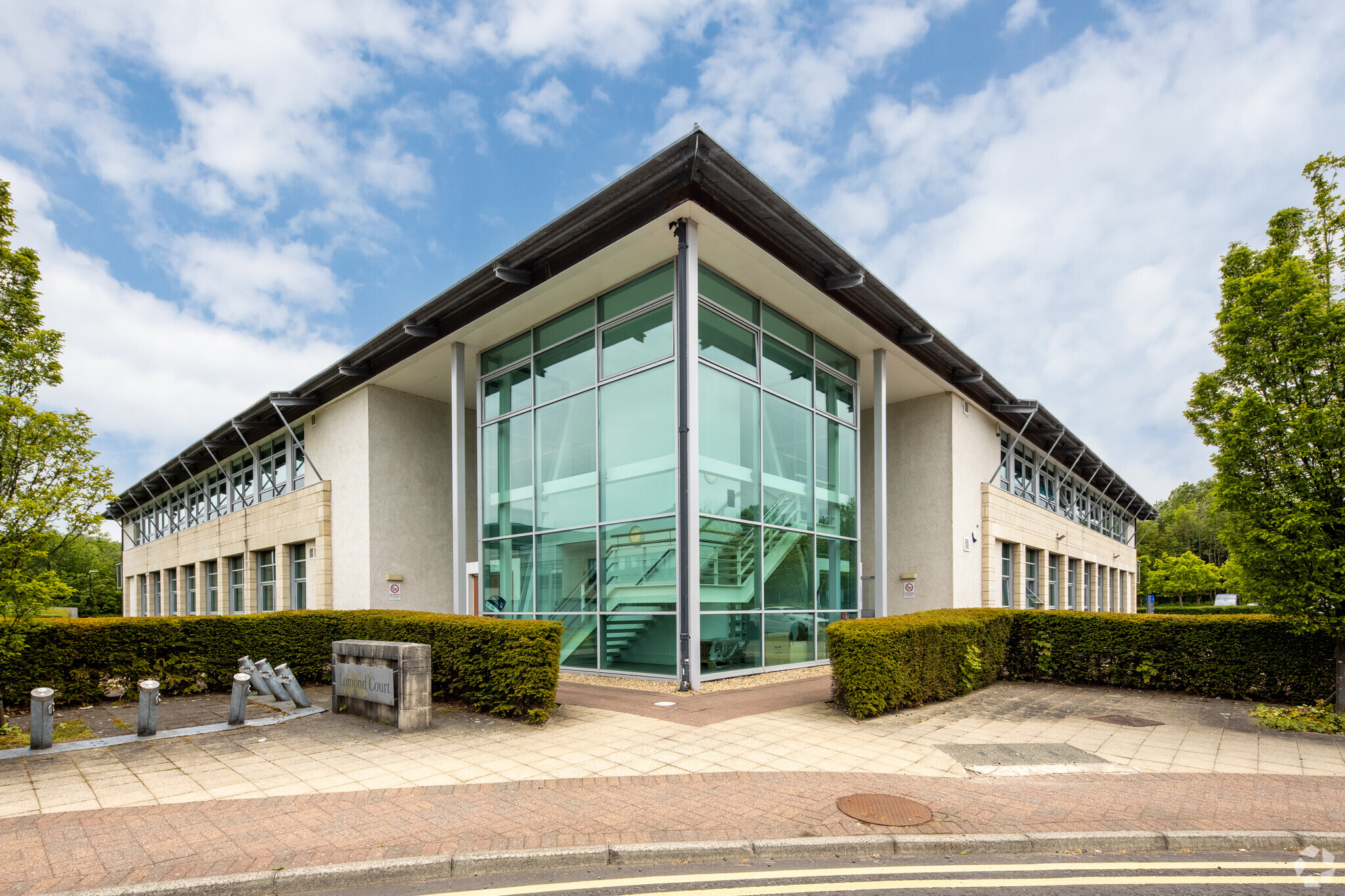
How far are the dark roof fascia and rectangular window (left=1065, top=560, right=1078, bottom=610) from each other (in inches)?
481

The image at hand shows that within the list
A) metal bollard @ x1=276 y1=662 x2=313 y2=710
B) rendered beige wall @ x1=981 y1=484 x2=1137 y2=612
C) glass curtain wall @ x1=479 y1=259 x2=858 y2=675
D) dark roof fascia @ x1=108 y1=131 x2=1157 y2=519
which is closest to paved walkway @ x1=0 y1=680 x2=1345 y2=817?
metal bollard @ x1=276 y1=662 x2=313 y2=710

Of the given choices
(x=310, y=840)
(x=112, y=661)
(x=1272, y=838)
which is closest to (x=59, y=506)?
(x=112, y=661)

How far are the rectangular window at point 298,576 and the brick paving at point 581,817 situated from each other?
1713 cm

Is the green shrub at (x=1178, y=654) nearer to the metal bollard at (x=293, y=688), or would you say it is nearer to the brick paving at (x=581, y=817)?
the brick paving at (x=581, y=817)

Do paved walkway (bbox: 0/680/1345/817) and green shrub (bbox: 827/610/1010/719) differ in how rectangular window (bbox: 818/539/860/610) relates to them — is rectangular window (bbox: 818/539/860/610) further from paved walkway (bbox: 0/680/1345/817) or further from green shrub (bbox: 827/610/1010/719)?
paved walkway (bbox: 0/680/1345/817)

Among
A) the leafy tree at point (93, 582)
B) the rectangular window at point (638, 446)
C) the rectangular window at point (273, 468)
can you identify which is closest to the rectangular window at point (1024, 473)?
the rectangular window at point (638, 446)

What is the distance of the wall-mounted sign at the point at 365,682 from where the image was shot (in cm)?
888

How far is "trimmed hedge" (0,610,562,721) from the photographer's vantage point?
30.1 ft

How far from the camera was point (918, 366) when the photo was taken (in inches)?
712

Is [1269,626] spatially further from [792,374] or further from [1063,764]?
[792,374]

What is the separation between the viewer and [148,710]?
28.0 ft

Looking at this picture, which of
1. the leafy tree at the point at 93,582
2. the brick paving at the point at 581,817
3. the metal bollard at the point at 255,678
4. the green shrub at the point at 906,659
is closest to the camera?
the brick paving at the point at 581,817

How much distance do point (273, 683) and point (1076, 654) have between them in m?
13.0

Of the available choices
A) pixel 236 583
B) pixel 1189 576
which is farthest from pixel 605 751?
pixel 1189 576
